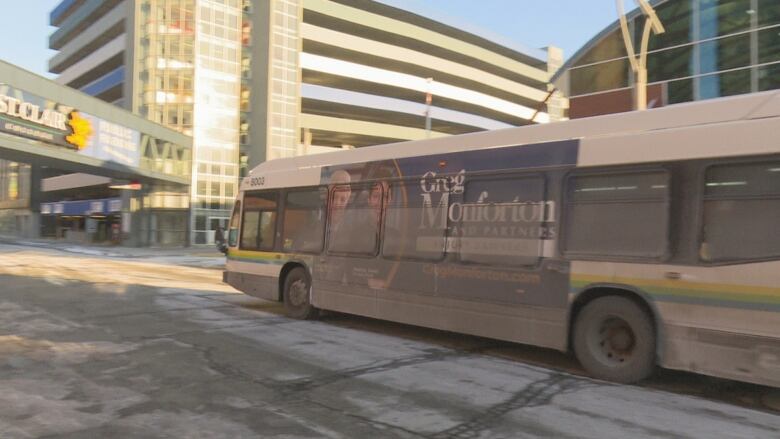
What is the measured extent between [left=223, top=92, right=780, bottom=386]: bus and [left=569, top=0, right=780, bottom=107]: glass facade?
52.8ft

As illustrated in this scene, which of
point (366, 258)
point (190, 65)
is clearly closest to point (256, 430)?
point (366, 258)

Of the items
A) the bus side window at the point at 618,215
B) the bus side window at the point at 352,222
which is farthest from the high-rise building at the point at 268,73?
the bus side window at the point at 618,215

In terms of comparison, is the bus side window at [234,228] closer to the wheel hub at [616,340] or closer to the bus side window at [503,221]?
the bus side window at [503,221]

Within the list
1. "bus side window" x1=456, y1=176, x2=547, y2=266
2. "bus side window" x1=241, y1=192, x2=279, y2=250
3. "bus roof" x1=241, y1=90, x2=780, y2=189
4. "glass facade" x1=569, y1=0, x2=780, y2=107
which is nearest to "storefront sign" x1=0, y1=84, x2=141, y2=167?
"bus side window" x1=241, y1=192, x2=279, y2=250

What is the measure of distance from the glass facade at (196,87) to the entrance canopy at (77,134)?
7.85 feet

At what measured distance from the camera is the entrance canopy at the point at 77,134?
25859 mm

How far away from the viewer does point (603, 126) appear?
667 centimetres

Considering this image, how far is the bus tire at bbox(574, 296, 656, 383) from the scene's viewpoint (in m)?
6.14

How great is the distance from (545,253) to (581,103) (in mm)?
20186

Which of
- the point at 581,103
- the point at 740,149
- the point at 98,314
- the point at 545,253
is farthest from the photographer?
the point at 581,103

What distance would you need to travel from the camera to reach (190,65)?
4438 cm

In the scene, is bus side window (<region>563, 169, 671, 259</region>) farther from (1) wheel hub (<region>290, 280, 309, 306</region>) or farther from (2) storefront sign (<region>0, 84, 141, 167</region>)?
(2) storefront sign (<region>0, 84, 141, 167</region>)

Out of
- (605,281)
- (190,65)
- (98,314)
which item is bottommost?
(98,314)

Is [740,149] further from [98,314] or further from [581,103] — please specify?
[581,103]
